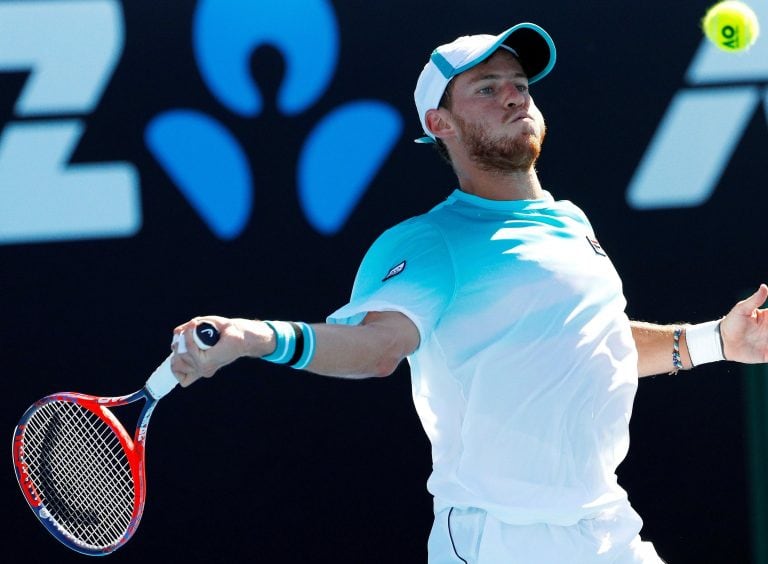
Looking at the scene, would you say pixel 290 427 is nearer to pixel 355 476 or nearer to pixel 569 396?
pixel 355 476

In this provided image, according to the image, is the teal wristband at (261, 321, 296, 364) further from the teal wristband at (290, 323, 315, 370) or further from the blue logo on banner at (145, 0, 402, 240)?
the blue logo on banner at (145, 0, 402, 240)

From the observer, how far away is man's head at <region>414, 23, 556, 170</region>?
10.1 ft

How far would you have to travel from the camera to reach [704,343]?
3.27m

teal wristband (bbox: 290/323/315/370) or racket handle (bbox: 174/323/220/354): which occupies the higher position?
racket handle (bbox: 174/323/220/354)

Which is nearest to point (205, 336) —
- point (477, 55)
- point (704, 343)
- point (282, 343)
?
point (282, 343)

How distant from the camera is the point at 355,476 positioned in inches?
175

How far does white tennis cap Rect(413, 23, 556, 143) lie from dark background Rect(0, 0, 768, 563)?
1.16m

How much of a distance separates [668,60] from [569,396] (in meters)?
2.01

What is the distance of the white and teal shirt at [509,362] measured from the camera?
2.80 m

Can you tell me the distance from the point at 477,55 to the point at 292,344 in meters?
0.93

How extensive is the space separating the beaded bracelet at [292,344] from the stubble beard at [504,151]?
2.34ft

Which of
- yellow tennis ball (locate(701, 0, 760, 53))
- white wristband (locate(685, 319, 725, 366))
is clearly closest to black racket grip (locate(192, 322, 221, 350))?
white wristband (locate(685, 319, 725, 366))

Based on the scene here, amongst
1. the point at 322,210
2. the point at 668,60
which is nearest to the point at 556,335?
the point at 322,210

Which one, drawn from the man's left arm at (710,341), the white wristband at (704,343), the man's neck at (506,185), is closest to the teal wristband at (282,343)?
the man's neck at (506,185)
